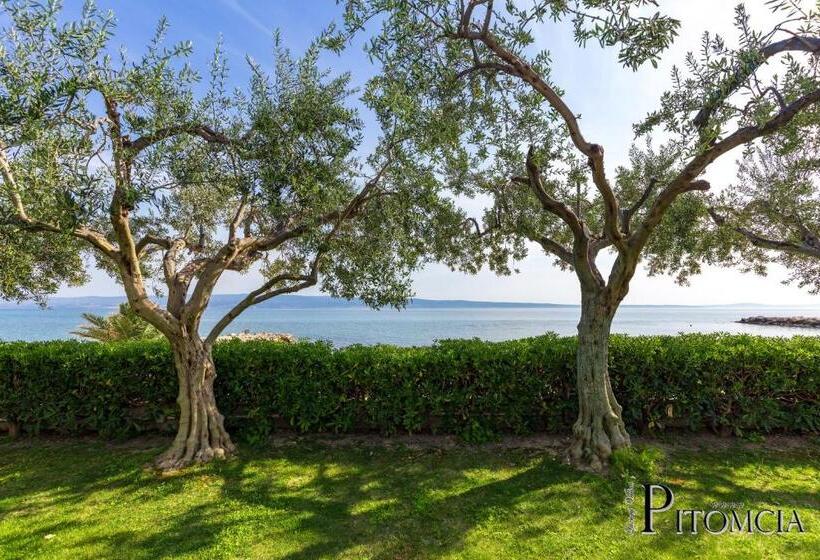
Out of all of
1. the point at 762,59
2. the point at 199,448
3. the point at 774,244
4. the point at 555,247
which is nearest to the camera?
the point at 762,59

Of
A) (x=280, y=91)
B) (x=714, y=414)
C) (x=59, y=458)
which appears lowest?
(x=59, y=458)

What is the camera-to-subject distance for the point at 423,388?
23.9 ft

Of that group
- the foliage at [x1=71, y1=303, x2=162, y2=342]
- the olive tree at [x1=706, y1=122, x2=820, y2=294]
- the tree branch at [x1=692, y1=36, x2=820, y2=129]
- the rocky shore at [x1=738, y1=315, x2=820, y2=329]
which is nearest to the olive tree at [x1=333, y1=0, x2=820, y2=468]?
the tree branch at [x1=692, y1=36, x2=820, y2=129]

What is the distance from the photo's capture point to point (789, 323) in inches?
2135

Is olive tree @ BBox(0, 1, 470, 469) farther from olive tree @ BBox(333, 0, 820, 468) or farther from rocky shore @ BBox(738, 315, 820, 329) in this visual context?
rocky shore @ BBox(738, 315, 820, 329)

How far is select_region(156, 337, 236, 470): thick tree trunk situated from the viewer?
6336mm

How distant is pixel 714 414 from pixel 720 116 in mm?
5301

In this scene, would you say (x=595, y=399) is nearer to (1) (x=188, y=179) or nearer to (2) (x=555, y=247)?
(2) (x=555, y=247)

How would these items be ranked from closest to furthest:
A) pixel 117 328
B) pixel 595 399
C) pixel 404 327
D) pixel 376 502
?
pixel 376 502 < pixel 595 399 < pixel 117 328 < pixel 404 327

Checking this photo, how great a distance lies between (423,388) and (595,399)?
9.41 ft

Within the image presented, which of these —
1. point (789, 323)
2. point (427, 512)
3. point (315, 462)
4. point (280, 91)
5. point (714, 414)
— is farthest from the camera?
point (789, 323)

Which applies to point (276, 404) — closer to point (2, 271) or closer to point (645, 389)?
point (2, 271)

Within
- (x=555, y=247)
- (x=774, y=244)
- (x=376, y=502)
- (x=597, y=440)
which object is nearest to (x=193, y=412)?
(x=376, y=502)

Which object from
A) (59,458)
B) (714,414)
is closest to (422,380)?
(714,414)
